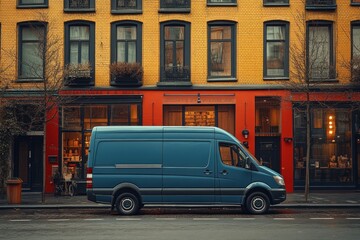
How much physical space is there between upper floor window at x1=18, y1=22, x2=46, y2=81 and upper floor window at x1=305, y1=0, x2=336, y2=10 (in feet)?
39.7

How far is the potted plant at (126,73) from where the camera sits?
93.1ft

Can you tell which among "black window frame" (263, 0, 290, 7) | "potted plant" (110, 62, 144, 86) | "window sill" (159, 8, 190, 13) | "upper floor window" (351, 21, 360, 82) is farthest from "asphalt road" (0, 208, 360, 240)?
"black window frame" (263, 0, 290, 7)

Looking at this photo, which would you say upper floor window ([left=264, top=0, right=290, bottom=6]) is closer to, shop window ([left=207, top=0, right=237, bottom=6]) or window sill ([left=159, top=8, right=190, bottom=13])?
shop window ([left=207, top=0, right=237, bottom=6])

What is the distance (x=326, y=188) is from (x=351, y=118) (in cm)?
334

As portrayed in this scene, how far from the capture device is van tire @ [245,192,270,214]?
19703mm

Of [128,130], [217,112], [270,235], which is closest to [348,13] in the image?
[217,112]

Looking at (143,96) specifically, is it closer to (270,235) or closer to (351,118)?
(351,118)

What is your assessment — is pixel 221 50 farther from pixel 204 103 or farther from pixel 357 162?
pixel 357 162

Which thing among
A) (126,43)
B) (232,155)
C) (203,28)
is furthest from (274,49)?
(232,155)

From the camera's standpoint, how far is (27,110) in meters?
28.0

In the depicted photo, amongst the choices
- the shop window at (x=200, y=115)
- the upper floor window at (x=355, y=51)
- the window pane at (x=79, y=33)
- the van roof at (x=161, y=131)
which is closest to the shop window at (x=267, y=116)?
the shop window at (x=200, y=115)

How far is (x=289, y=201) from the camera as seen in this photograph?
24.2 metres

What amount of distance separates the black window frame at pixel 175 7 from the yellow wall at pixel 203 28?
0.20 m

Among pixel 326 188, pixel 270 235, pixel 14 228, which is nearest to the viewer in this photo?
pixel 270 235
